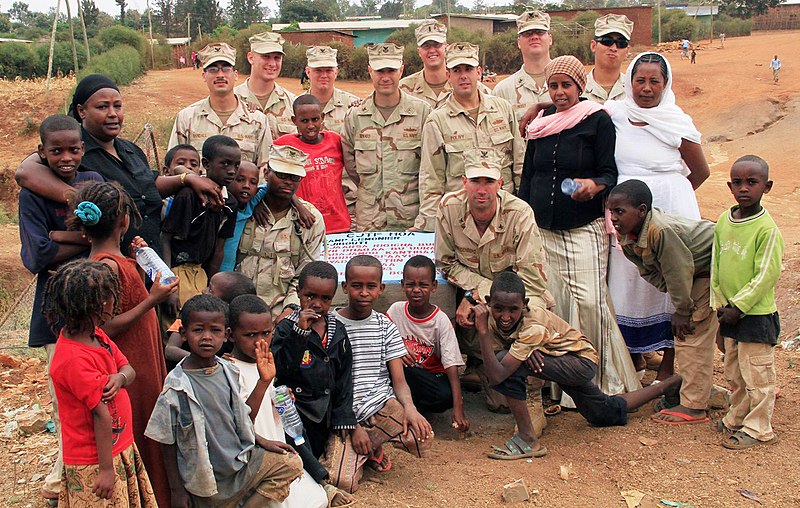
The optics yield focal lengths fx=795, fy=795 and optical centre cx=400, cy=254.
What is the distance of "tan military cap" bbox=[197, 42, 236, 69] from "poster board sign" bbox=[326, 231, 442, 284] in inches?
66.3

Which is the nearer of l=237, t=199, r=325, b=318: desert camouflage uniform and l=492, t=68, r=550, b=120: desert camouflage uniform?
l=237, t=199, r=325, b=318: desert camouflage uniform

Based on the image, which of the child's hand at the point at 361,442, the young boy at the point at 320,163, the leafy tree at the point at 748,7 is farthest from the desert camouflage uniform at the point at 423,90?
the leafy tree at the point at 748,7

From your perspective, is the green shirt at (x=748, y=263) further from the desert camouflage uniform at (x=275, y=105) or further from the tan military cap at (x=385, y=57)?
the desert camouflage uniform at (x=275, y=105)

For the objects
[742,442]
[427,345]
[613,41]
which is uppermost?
[613,41]

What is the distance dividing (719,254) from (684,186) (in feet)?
2.30

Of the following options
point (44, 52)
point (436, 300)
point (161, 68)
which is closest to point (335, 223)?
point (436, 300)

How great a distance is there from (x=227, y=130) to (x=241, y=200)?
1458mm

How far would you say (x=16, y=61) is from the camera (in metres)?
34.1

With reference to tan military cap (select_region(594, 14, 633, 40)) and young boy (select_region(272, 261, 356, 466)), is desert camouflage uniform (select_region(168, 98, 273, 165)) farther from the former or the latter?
tan military cap (select_region(594, 14, 633, 40))

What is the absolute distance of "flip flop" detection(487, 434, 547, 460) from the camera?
15.5 feet

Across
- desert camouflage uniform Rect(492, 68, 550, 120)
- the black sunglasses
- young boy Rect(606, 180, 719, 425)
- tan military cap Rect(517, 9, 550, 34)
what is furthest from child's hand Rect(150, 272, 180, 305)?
tan military cap Rect(517, 9, 550, 34)

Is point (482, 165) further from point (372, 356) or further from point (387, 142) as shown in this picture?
point (387, 142)

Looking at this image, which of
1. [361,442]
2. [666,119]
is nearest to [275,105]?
[666,119]

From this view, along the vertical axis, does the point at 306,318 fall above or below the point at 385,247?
below
